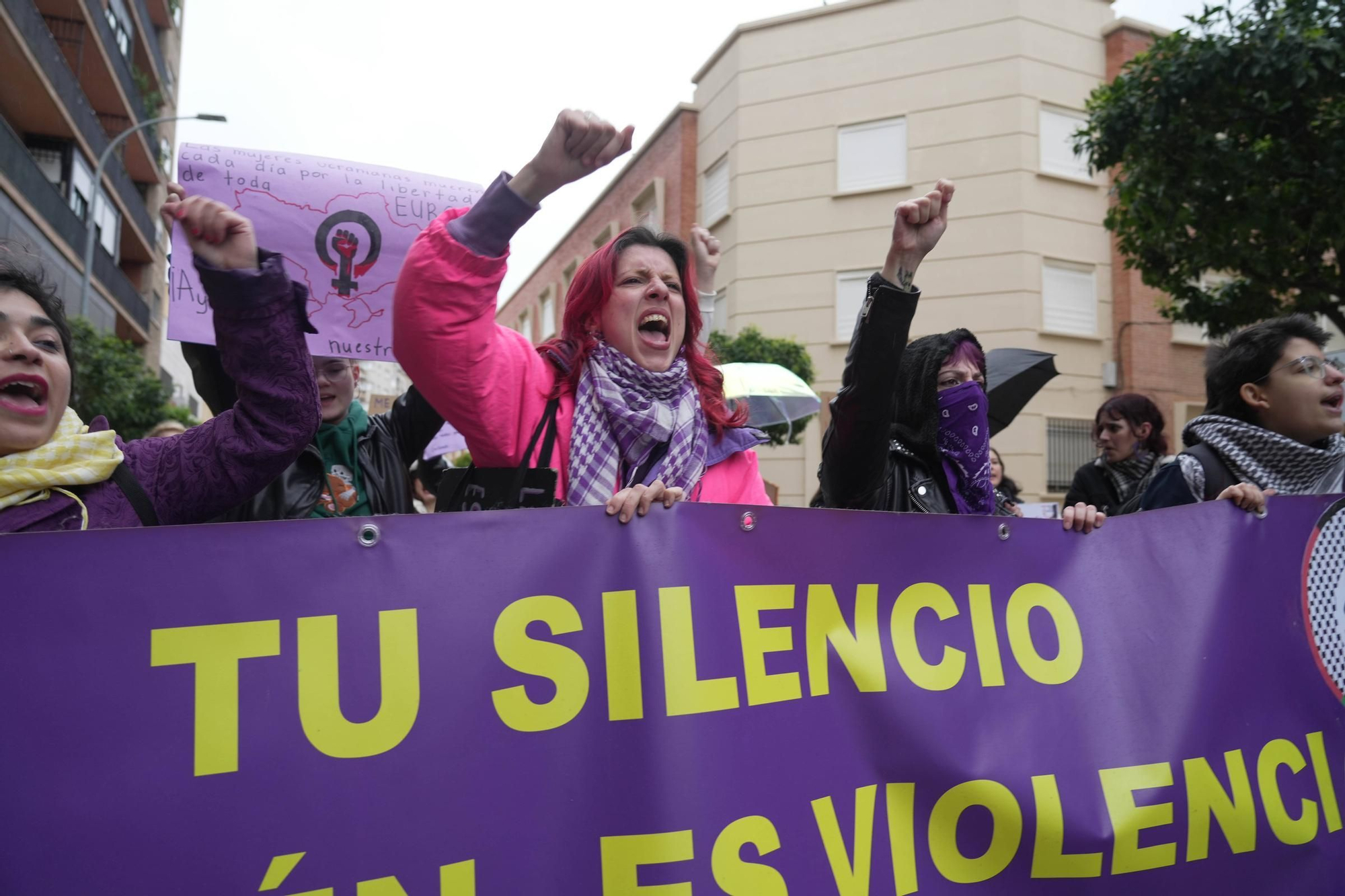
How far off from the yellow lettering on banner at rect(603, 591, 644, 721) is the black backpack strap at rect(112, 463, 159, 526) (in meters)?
0.77

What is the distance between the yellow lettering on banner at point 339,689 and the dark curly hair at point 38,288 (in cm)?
69

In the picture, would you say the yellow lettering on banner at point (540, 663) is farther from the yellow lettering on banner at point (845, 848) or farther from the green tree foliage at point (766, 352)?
the green tree foliage at point (766, 352)

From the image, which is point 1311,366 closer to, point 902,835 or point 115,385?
point 902,835

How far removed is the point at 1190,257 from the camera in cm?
900

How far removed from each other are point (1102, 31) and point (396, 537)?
1906 centimetres

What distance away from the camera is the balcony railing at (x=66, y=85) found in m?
16.4

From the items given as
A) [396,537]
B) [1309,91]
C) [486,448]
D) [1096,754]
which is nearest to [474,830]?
[396,537]

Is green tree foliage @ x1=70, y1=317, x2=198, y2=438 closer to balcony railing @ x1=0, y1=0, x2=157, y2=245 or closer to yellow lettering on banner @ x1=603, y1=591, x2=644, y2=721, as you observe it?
balcony railing @ x1=0, y1=0, x2=157, y2=245

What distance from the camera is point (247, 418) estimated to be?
1.74 meters

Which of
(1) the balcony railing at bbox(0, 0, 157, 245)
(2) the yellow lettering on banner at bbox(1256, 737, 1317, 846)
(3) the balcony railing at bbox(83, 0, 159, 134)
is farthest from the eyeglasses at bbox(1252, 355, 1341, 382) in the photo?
(3) the balcony railing at bbox(83, 0, 159, 134)

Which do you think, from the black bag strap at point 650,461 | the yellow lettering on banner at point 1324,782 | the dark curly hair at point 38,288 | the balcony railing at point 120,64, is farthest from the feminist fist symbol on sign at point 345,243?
the balcony railing at point 120,64

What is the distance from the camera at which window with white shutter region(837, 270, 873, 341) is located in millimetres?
17547

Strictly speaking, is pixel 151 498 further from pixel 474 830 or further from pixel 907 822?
pixel 907 822

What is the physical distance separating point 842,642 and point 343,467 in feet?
4.62
